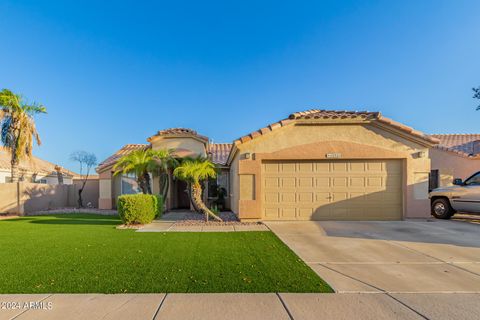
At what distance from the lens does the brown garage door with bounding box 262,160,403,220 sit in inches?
433

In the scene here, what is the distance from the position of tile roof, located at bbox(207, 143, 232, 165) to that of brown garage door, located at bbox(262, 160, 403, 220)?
6.16 metres

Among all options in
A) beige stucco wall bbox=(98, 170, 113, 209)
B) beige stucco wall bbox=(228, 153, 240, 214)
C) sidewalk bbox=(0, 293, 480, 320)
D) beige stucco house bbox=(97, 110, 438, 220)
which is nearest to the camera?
sidewalk bbox=(0, 293, 480, 320)

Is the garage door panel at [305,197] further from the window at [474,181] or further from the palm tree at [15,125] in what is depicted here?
the palm tree at [15,125]

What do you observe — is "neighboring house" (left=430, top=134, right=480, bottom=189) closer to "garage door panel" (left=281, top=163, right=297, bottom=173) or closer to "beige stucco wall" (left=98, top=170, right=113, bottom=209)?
"garage door panel" (left=281, top=163, right=297, bottom=173)

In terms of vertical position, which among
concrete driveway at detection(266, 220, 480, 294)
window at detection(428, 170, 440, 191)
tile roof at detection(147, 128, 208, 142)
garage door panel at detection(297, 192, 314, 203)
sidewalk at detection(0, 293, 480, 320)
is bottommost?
concrete driveway at detection(266, 220, 480, 294)

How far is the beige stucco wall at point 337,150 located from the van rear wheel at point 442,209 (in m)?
0.90

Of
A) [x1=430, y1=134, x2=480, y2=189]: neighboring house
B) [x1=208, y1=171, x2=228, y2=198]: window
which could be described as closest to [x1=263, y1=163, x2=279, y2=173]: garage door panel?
[x1=208, y1=171, x2=228, y2=198]: window

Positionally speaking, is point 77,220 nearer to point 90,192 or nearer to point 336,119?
point 90,192

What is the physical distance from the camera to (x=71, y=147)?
24.9m

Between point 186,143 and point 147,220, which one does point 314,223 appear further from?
point 186,143

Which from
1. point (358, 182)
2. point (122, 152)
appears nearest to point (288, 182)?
point (358, 182)

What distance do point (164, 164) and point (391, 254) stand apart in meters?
11.1

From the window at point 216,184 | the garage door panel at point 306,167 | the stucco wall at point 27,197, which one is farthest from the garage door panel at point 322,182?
the stucco wall at point 27,197

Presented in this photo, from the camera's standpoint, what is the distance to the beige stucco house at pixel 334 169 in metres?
10.9
